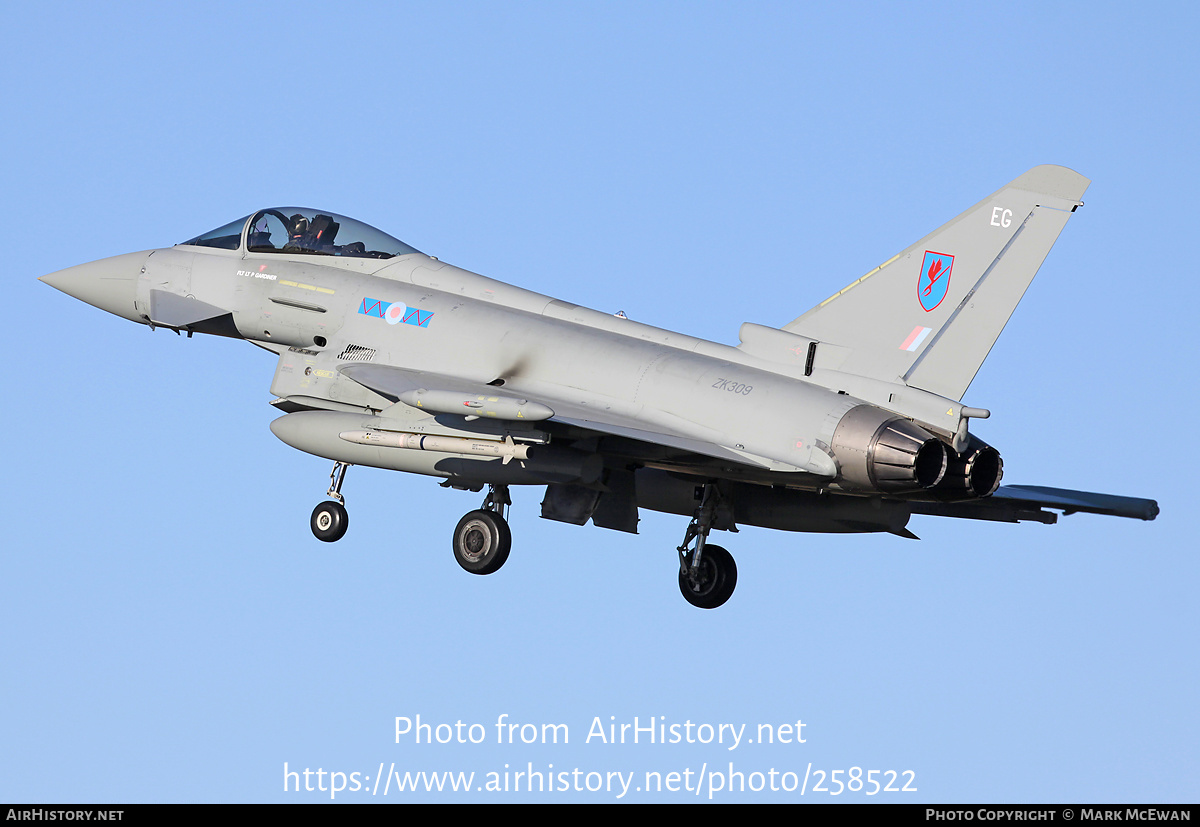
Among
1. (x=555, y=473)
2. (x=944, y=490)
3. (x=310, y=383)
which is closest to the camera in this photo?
(x=944, y=490)

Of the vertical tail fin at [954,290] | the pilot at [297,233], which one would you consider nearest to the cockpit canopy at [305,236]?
the pilot at [297,233]

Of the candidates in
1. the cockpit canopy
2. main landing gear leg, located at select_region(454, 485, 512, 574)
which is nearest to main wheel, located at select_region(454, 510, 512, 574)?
main landing gear leg, located at select_region(454, 485, 512, 574)

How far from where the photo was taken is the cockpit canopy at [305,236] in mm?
18031

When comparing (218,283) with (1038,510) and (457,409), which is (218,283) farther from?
(1038,510)

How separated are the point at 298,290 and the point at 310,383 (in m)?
1.20

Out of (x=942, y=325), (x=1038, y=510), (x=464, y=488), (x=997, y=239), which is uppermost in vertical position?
(x=997, y=239)

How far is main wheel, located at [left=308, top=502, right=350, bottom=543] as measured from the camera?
56.3ft

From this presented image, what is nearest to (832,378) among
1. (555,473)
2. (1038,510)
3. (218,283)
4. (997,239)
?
(997,239)

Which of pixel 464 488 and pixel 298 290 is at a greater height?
pixel 298 290

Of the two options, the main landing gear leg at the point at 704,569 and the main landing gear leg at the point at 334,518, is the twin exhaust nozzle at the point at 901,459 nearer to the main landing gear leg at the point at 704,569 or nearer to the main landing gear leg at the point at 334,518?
the main landing gear leg at the point at 704,569

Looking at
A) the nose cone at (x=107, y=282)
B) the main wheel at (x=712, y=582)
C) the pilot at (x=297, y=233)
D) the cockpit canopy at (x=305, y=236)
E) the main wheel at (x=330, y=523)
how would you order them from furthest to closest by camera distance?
1. the nose cone at (x=107, y=282)
2. the pilot at (x=297, y=233)
3. the cockpit canopy at (x=305, y=236)
4. the main wheel at (x=712, y=582)
5. the main wheel at (x=330, y=523)

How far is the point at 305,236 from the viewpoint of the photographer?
18188 mm

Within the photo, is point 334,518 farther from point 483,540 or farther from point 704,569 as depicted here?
point 704,569

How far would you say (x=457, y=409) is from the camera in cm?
1444
